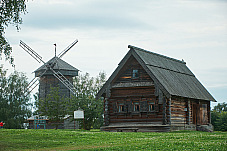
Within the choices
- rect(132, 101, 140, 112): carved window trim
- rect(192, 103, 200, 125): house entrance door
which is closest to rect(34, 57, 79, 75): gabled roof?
rect(192, 103, 200, 125): house entrance door

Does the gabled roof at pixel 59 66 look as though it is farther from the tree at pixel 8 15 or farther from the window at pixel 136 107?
the tree at pixel 8 15

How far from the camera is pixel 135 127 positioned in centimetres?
3744

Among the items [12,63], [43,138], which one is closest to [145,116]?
[43,138]

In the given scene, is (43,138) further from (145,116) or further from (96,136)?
(145,116)

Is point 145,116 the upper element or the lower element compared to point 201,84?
lower

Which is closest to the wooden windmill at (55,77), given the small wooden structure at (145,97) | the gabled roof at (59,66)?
the gabled roof at (59,66)

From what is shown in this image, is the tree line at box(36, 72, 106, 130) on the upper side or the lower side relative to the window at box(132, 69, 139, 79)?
lower

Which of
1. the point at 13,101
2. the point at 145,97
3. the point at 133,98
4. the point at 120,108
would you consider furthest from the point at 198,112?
the point at 13,101

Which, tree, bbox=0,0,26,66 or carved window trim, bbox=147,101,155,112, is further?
carved window trim, bbox=147,101,155,112

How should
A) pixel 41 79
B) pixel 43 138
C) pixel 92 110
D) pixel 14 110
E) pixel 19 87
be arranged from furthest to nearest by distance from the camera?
pixel 19 87 → pixel 14 110 → pixel 41 79 → pixel 92 110 → pixel 43 138

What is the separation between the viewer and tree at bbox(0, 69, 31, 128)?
66.2m

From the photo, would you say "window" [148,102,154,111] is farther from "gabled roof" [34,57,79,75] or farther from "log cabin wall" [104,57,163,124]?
"gabled roof" [34,57,79,75]

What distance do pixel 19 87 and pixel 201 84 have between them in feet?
120

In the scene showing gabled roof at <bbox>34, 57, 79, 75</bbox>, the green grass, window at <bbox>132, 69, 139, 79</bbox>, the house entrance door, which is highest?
gabled roof at <bbox>34, 57, 79, 75</bbox>
